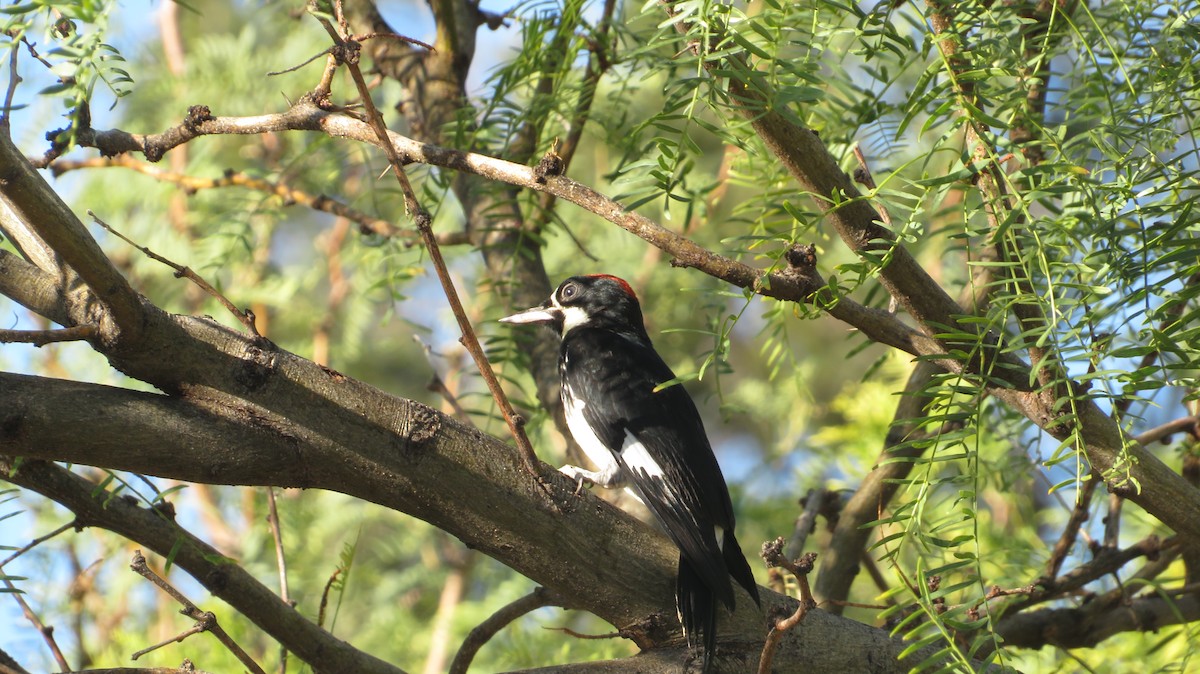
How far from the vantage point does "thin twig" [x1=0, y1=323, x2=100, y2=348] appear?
1.29 metres

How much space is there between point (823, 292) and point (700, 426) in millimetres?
1202

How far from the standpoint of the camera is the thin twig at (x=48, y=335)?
1292 mm

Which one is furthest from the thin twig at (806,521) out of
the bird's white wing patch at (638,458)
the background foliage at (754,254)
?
the bird's white wing patch at (638,458)

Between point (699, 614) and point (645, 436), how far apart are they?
2.62ft

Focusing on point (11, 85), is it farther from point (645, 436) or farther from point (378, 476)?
point (645, 436)

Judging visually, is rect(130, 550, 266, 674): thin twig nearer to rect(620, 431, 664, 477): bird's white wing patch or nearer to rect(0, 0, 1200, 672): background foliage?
rect(0, 0, 1200, 672): background foliage

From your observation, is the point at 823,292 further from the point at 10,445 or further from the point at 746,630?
the point at 10,445

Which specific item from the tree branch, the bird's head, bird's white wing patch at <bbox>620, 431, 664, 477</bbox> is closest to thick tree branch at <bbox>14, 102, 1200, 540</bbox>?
the tree branch

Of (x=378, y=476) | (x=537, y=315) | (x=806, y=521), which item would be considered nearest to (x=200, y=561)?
(x=378, y=476)

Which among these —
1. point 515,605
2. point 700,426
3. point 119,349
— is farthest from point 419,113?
point 119,349

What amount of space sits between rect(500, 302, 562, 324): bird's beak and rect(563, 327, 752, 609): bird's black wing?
0.26 ft

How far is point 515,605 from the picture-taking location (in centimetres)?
208

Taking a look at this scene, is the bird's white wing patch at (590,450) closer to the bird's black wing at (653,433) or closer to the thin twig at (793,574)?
the bird's black wing at (653,433)

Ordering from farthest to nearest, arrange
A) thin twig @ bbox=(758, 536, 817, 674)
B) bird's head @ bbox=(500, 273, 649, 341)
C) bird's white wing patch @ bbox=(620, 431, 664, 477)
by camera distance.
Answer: bird's head @ bbox=(500, 273, 649, 341)
bird's white wing patch @ bbox=(620, 431, 664, 477)
thin twig @ bbox=(758, 536, 817, 674)
